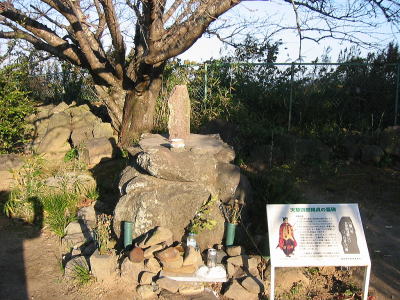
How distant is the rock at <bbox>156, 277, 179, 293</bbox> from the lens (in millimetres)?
3863

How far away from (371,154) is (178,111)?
14.3 feet

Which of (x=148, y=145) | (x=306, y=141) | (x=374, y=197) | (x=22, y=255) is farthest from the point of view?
(x=306, y=141)

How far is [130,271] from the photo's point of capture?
4043 mm

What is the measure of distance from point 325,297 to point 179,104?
291 centimetres

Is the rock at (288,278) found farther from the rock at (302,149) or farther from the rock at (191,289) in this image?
the rock at (302,149)

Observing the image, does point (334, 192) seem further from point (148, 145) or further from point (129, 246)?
point (129, 246)

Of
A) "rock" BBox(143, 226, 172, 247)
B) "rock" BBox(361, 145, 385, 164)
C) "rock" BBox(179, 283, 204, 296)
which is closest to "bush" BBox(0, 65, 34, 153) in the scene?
"rock" BBox(143, 226, 172, 247)

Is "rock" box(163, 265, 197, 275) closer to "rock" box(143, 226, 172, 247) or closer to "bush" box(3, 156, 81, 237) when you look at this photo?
"rock" box(143, 226, 172, 247)

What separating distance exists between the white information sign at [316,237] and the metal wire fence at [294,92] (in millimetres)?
Result: 5705

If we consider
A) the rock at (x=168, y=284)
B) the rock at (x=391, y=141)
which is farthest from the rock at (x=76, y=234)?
the rock at (x=391, y=141)

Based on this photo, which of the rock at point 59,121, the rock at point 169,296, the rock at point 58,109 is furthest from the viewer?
the rock at point 58,109

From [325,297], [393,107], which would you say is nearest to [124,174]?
[325,297]

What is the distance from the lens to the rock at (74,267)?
164 inches

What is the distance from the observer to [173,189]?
4.61 meters
